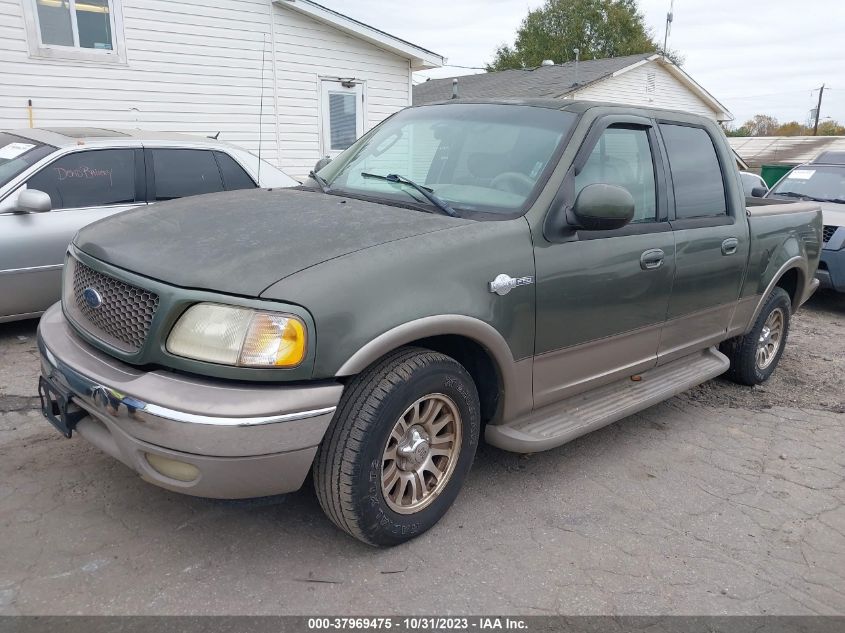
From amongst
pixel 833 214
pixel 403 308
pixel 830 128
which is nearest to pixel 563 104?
pixel 403 308

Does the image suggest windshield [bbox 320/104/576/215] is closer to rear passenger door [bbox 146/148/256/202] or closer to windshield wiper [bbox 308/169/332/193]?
windshield wiper [bbox 308/169/332/193]

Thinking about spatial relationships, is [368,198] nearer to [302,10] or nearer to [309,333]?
[309,333]

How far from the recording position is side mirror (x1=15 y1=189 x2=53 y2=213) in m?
5.04

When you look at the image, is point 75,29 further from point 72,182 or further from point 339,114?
point 72,182

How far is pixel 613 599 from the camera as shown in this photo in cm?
266

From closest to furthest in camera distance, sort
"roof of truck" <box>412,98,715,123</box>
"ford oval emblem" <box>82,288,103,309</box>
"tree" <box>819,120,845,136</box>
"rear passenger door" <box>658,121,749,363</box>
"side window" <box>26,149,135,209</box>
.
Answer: "ford oval emblem" <box>82,288,103,309</box> < "roof of truck" <box>412,98,715,123</box> < "rear passenger door" <box>658,121,749,363</box> < "side window" <box>26,149,135,209</box> < "tree" <box>819,120,845,136</box>

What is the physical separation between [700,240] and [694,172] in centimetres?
47

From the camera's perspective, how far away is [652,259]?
12.0ft

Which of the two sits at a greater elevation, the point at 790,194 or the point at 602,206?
the point at 602,206

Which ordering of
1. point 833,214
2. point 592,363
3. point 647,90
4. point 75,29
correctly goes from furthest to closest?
point 647,90
point 75,29
point 833,214
point 592,363

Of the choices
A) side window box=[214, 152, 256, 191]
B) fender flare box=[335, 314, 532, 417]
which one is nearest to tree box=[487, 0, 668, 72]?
side window box=[214, 152, 256, 191]

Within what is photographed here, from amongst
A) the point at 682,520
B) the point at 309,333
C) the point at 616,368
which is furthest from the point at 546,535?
the point at 309,333

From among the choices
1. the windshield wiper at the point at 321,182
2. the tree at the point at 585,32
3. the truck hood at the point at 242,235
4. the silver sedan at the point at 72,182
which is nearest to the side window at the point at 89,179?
the silver sedan at the point at 72,182

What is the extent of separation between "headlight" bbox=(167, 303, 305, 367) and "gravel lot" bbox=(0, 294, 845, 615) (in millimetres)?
627
